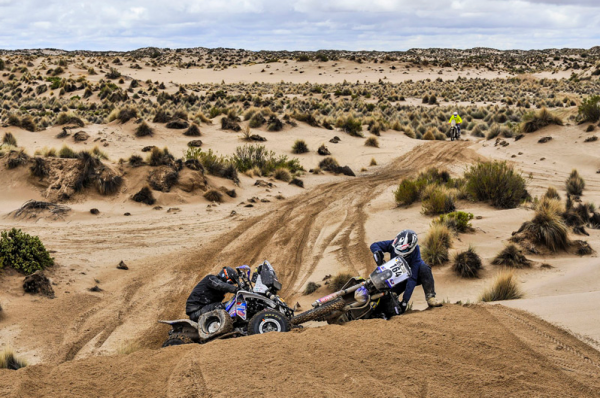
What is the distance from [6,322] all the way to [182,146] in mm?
17250

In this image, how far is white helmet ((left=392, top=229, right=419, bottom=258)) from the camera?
24.8 feet

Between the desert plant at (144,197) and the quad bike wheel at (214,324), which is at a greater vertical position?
the quad bike wheel at (214,324)

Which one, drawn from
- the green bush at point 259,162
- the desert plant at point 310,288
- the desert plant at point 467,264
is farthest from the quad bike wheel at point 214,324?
the green bush at point 259,162

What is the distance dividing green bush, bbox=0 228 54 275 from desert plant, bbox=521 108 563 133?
24.6 metres

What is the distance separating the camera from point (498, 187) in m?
15.7

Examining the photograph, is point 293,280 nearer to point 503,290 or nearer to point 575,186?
point 503,290

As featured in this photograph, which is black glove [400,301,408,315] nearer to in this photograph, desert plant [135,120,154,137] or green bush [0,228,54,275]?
green bush [0,228,54,275]

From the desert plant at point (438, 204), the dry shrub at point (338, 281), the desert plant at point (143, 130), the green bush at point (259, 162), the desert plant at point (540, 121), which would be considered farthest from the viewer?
the desert plant at point (540, 121)

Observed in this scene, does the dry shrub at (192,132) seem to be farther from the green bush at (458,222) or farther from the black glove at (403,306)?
the black glove at (403,306)

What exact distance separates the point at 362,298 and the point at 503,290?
2914 mm

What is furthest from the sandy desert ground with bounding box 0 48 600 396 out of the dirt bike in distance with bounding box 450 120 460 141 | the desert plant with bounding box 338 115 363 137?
the dirt bike in distance with bounding box 450 120 460 141

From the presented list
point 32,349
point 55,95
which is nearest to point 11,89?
point 55,95

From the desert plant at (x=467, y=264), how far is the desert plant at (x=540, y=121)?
19543 mm

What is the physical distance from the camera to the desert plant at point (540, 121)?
89.7ft
